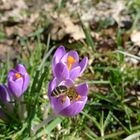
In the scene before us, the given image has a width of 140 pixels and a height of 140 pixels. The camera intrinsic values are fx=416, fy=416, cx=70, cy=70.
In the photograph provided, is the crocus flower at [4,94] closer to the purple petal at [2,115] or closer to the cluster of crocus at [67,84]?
the purple petal at [2,115]

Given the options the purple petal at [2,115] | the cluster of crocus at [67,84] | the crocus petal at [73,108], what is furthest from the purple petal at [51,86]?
the purple petal at [2,115]

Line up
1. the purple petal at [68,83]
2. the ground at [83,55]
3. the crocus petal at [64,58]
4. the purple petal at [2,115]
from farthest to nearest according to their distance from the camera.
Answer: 1. the ground at [83,55]
2. the purple petal at [2,115]
3. the crocus petal at [64,58]
4. the purple petal at [68,83]

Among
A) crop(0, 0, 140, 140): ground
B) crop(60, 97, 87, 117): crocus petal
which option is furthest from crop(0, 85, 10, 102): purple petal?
crop(60, 97, 87, 117): crocus petal

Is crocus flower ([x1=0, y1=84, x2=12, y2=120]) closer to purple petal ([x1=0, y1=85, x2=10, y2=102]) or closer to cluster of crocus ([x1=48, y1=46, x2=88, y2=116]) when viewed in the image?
purple petal ([x1=0, y1=85, x2=10, y2=102])

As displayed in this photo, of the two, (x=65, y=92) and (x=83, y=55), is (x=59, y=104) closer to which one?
(x=65, y=92)

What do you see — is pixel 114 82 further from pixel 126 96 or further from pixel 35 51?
pixel 35 51

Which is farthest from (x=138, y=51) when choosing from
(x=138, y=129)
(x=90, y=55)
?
(x=138, y=129)
